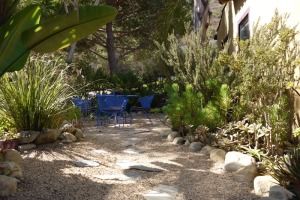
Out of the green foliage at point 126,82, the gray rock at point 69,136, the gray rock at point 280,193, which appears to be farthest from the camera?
the green foliage at point 126,82

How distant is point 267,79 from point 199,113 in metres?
1.53

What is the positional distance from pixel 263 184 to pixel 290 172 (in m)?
0.32

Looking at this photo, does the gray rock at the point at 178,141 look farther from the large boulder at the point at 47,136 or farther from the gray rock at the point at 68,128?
the large boulder at the point at 47,136

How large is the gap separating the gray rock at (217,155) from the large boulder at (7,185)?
9.47 ft

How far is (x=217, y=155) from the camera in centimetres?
505

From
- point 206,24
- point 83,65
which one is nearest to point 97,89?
point 83,65

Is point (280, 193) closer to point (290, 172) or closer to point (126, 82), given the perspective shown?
point (290, 172)

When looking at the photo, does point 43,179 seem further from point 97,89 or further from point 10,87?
point 97,89

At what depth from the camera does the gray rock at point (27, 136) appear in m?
5.62

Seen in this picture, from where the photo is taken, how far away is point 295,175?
11.8ft

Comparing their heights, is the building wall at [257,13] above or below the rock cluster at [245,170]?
above

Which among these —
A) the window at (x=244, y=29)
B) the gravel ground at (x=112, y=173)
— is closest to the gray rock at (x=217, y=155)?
the gravel ground at (x=112, y=173)

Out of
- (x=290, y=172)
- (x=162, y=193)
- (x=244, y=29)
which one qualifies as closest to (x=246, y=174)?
(x=290, y=172)

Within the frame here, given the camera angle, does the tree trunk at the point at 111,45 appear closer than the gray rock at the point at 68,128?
No
